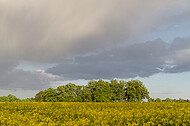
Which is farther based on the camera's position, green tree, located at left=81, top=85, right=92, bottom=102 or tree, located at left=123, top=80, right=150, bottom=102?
tree, located at left=123, top=80, right=150, bottom=102

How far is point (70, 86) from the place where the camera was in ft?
127

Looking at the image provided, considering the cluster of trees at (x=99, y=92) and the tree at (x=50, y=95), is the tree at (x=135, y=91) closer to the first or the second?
the cluster of trees at (x=99, y=92)

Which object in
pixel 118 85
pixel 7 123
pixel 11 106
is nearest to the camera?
pixel 7 123

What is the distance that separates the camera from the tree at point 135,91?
40781mm

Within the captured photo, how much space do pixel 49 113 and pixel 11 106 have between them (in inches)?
278

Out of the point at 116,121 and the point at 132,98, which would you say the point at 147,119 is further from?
the point at 132,98

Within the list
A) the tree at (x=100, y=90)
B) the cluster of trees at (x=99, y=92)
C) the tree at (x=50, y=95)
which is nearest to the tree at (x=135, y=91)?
the cluster of trees at (x=99, y=92)

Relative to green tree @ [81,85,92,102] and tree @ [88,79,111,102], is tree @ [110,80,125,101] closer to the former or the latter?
tree @ [88,79,111,102]

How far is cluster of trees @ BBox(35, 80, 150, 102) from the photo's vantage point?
38.1 meters

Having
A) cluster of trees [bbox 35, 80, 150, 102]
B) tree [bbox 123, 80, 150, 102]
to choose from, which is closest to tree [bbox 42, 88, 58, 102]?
cluster of trees [bbox 35, 80, 150, 102]

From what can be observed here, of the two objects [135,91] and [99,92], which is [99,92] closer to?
[99,92]

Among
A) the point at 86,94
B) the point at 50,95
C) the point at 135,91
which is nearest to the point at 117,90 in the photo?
the point at 135,91

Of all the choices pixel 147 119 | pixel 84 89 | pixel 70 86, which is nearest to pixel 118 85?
pixel 84 89

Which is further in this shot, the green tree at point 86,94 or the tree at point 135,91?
the tree at point 135,91
